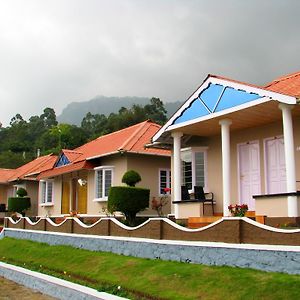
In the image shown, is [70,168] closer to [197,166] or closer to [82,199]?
[82,199]

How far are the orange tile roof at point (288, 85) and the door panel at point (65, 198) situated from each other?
14.9m

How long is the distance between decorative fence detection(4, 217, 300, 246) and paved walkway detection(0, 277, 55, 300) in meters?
3.15

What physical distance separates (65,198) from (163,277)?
677 inches

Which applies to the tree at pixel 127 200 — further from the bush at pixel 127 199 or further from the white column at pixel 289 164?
the white column at pixel 289 164

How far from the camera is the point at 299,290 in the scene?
823 cm


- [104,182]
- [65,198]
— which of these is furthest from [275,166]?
[65,198]

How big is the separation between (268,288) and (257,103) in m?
5.87

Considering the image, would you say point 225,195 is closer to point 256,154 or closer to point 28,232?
point 256,154

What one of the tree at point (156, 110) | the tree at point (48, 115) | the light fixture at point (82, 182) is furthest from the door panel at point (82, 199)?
the tree at point (48, 115)

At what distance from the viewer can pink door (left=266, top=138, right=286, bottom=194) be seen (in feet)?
47.4

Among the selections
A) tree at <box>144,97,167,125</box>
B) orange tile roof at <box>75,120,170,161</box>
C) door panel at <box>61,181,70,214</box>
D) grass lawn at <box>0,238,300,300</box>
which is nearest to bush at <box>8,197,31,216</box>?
door panel at <box>61,181,70,214</box>

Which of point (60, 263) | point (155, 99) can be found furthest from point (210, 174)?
point (155, 99)

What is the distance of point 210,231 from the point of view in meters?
11.5

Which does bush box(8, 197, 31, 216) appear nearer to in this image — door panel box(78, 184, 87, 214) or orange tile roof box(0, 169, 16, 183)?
door panel box(78, 184, 87, 214)
